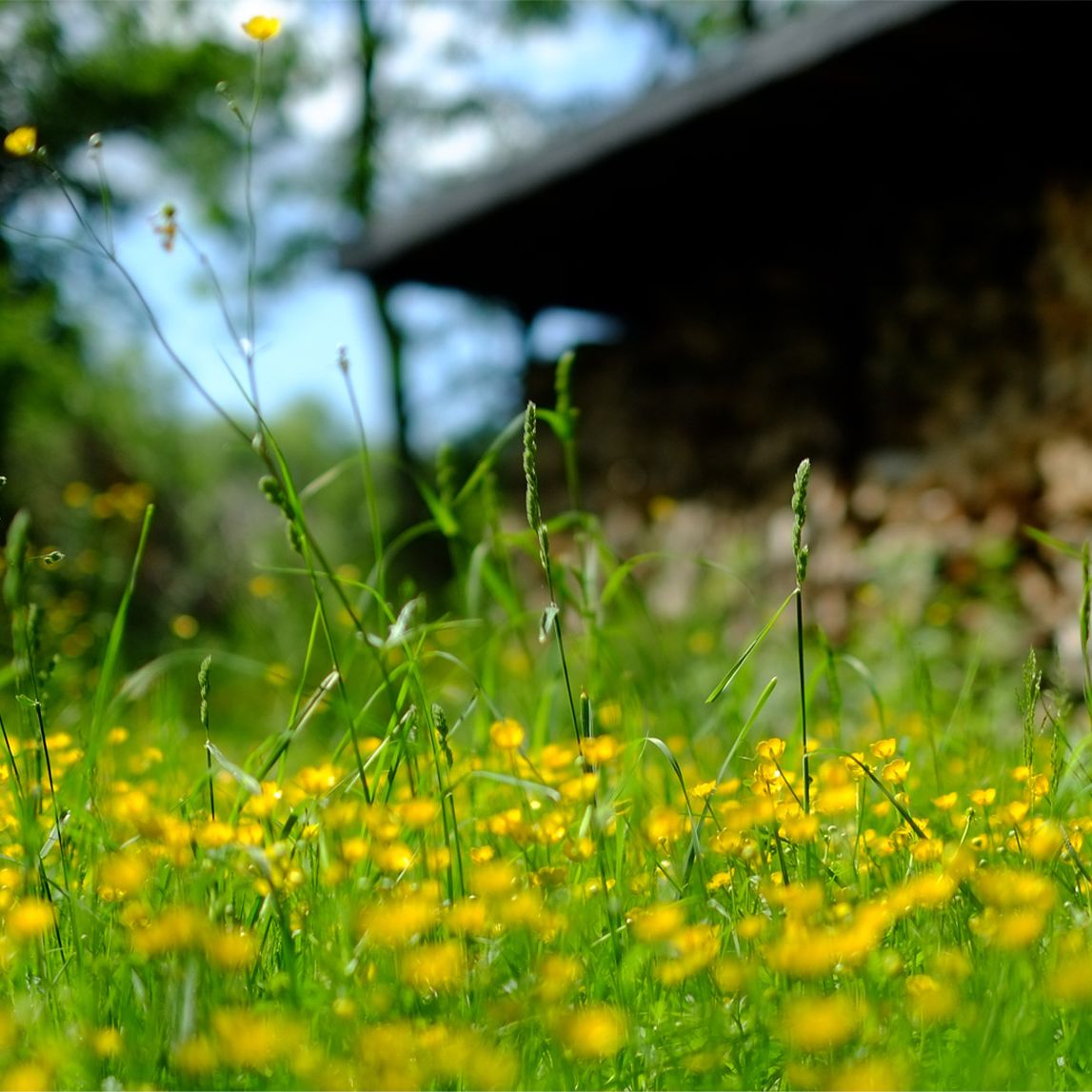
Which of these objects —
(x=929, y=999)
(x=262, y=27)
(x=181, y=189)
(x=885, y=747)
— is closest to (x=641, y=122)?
(x=262, y=27)

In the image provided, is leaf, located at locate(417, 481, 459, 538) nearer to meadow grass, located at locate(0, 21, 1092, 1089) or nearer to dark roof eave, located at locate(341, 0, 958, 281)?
meadow grass, located at locate(0, 21, 1092, 1089)

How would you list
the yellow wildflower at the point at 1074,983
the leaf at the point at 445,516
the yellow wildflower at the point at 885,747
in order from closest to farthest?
the yellow wildflower at the point at 1074,983 < the yellow wildflower at the point at 885,747 < the leaf at the point at 445,516

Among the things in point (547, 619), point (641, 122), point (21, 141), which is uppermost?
point (641, 122)

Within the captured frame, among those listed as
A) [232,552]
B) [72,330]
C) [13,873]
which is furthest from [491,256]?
[13,873]

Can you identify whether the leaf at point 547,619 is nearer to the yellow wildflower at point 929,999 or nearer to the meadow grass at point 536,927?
the meadow grass at point 536,927

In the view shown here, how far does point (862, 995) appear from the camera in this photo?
1.15 m

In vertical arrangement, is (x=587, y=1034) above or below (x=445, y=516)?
below

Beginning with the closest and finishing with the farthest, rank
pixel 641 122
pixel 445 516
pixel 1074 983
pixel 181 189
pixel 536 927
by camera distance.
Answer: pixel 1074 983
pixel 536 927
pixel 445 516
pixel 641 122
pixel 181 189

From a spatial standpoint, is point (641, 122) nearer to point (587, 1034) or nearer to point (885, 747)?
point (885, 747)

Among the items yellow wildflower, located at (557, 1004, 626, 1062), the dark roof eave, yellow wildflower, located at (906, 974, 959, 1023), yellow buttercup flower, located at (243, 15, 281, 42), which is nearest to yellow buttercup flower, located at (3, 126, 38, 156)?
A: yellow buttercup flower, located at (243, 15, 281, 42)

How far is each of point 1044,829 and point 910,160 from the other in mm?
4360

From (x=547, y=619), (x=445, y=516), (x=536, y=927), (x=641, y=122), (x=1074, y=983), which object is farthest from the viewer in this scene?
(x=641, y=122)

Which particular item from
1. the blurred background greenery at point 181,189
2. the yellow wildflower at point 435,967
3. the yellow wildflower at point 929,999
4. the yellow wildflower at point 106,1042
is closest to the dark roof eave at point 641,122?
the blurred background greenery at point 181,189

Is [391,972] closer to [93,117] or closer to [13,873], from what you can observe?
[13,873]
